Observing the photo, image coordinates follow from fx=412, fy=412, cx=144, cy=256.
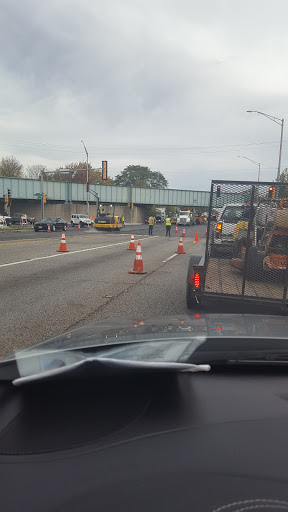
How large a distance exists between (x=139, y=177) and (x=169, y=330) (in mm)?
147667

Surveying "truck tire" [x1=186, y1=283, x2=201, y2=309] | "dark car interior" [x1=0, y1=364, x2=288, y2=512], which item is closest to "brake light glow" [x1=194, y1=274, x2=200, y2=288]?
"truck tire" [x1=186, y1=283, x2=201, y2=309]

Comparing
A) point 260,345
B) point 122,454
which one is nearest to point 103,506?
point 122,454

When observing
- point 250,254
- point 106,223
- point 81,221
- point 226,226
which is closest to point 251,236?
point 250,254

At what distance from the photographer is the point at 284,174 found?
39562 mm

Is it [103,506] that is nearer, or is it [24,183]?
[103,506]

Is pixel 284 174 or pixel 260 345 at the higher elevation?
pixel 284 174

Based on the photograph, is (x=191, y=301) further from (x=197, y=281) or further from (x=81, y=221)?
(x=81, y=221)

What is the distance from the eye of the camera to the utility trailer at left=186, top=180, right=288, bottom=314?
4.77 meters

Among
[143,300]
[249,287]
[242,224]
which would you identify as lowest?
[143,300]

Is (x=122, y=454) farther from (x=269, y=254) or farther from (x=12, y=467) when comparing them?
(x=269, y=254)

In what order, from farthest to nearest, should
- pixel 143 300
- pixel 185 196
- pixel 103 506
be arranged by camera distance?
pixel 185 196 → pixel 143 300 → pixel 103 506

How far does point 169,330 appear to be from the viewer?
2373 mm

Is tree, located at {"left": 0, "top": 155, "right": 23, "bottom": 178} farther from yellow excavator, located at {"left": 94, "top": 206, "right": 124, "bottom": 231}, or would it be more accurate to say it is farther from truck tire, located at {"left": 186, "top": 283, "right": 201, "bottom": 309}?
truck tire, located at {"left": 186, "top": 283, "right": 201, "bottom": 309}

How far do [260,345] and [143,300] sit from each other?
18.8 feet
